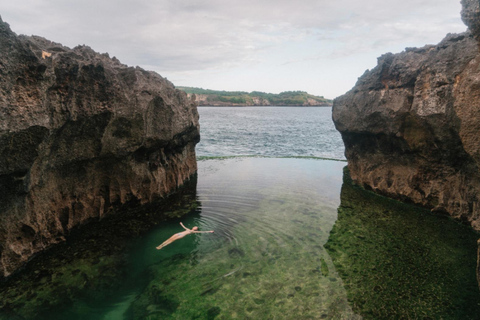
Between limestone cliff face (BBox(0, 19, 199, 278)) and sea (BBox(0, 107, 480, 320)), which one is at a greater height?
limestone cliff face (BBox(0, 19, 199, 278))

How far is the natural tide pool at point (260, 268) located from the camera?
7.57 m

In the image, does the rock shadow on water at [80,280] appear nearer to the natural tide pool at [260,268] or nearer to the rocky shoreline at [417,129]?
the natural tide pool at [260,268]

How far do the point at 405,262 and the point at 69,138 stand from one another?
12.1m

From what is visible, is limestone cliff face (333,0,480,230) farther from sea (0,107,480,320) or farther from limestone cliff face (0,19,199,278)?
limestone cliff face (0,19,199,278)

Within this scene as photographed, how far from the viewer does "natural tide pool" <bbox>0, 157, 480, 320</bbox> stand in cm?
757

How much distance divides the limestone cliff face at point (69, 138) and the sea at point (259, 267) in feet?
3.31

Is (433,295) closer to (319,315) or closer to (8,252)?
(319,315)

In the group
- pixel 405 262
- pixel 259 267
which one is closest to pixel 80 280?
pixel 259 267

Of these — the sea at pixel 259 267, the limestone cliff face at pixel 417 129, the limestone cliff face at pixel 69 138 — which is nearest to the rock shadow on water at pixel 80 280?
the sea at pixel 259 267

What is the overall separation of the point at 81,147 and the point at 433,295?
39.5 ft

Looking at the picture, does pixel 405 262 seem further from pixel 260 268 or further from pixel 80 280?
pixel 80 280

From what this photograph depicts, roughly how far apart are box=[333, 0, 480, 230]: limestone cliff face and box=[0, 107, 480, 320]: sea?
120cm

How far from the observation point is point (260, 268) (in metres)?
9.39

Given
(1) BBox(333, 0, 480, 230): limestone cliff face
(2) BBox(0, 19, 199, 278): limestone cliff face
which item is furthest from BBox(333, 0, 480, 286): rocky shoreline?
(2) BBox(0, 19, 199, 278): limestone cliff face
